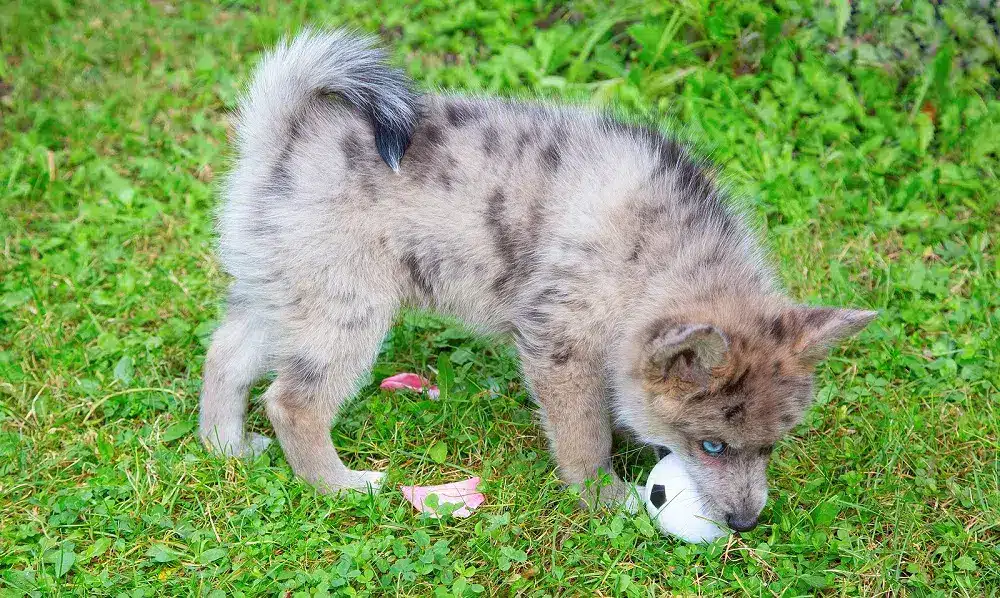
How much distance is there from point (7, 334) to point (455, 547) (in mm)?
2218

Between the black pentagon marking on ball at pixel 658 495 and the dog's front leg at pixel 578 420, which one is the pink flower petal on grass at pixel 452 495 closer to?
the dog's front leg at pixel 578 420

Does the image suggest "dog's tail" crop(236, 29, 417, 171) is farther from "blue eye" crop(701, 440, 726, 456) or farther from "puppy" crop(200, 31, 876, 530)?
"blue eye" crop(701, 440, 726, 456)

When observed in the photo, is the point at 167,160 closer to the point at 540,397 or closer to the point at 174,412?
the point at 174,412

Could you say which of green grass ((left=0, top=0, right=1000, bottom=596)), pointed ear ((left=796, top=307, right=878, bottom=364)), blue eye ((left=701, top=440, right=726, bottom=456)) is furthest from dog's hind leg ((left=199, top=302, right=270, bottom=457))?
pointed ear ((left=796, top=307, right=878, bottom=364))

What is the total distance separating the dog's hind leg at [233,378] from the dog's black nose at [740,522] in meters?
1.73

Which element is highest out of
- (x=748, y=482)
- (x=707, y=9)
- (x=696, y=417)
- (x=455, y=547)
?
(x=707, y=9)

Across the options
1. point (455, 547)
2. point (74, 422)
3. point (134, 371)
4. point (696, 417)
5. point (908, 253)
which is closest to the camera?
point (696, 417)

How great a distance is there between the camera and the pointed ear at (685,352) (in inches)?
110

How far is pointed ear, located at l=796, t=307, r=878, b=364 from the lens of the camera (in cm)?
296

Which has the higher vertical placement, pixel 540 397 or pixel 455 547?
pixel 540 397

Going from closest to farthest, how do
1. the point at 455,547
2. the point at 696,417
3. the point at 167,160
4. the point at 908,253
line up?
the point at 696,417
the point at 455,547
the point at 908,253
the point at 167,160

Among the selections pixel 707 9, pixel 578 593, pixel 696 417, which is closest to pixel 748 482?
pixel 696 417

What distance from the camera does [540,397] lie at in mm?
3346

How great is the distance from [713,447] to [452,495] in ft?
3.00
